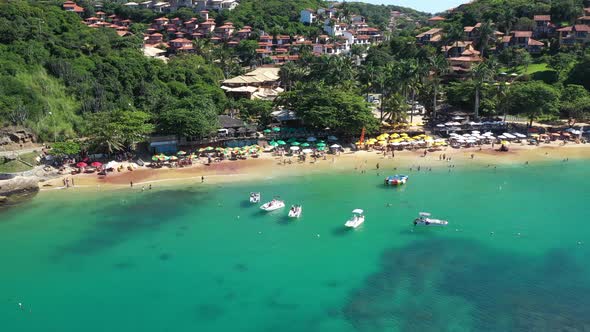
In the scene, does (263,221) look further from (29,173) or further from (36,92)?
(36,92)

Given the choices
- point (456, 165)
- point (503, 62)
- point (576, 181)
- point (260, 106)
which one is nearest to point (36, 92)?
point (260, 106)

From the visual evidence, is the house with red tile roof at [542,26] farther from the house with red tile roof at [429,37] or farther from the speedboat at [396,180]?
the speedboat at [396,180]

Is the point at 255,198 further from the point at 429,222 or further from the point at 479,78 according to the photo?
the point at 479,78

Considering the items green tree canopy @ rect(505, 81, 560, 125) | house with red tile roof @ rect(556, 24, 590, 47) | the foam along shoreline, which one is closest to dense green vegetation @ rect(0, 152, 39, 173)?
the foam along shoreline

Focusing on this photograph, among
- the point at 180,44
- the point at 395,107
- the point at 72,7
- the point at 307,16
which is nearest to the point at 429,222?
the point at 395,107

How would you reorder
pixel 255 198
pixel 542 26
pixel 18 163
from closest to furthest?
pixel 255 198 → pixel 18 163 → pixel 542 26

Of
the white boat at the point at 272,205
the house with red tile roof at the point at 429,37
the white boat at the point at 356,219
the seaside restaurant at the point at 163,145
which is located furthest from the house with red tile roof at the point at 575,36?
the seaside restaurant at the point at 163,145

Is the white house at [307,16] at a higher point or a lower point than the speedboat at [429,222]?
higher
